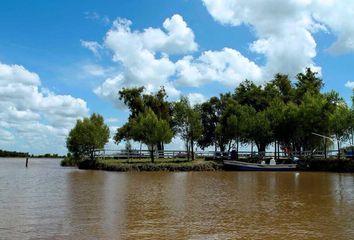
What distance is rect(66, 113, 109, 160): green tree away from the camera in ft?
217

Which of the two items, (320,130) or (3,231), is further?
(320,130)

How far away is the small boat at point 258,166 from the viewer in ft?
188

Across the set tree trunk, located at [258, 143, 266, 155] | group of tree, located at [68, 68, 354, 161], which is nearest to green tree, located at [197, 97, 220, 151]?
group of tree, located at [68, 68, 354, 161]

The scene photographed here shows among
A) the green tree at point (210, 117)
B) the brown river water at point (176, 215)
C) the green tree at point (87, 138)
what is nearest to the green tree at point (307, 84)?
the green tree at point (210, 117)

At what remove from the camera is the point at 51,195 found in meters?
25.3

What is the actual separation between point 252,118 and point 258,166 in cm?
989

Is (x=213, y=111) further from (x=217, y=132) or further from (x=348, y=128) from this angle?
(x=348, y=128)

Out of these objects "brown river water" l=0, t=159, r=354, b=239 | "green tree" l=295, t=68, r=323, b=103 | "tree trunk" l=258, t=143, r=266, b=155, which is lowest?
"brown river water" l=0, t=159, r=354, b=239

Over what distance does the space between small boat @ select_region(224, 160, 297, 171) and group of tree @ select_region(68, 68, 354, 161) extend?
565 centimetres

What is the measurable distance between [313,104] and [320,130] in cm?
383

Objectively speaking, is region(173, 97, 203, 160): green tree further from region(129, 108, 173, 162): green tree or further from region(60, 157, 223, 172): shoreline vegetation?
region(60, 157, 223, 172): shoreline vegetation

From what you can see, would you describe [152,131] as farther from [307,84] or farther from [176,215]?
[176,215]

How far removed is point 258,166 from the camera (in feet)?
191

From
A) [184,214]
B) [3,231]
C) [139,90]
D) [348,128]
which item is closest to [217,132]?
[139,90]
